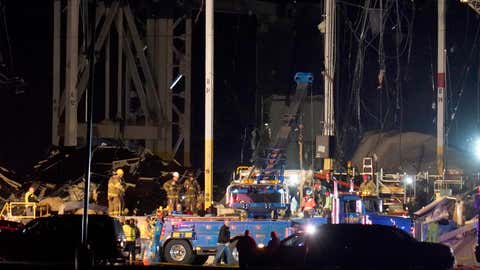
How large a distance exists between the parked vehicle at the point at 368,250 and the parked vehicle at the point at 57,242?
6.03 meters

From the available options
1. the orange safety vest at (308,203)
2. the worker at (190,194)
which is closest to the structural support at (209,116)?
the worker at (190,194)

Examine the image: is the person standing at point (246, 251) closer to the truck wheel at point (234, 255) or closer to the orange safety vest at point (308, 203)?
the truck wheel at point (234, 255)

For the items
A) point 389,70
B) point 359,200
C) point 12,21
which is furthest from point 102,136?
point 359,200

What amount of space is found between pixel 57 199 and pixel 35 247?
1247 centimetres

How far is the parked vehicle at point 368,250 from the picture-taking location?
17.1 metres

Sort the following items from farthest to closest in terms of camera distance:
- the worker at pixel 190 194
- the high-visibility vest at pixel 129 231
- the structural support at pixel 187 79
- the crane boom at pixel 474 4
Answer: the structural support at pixel 187 79 → the crane boom at pixel 474 4 → the worker at pixel 190 194 → the high-visibility vest at pixel 129 231

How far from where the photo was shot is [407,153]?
4303 centimetres

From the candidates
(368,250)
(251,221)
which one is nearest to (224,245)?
(251,221)

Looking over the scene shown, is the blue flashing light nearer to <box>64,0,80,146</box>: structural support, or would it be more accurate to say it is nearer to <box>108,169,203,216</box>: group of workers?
<box>108,169,203,216</box>: group of workers

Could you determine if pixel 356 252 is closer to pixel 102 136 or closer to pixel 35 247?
pixel 35 247

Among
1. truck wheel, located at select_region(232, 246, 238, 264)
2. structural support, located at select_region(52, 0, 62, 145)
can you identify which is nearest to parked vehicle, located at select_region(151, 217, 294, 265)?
truck wheel, located at select_region(232, 246, 238, 264)

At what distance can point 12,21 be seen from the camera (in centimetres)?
4809

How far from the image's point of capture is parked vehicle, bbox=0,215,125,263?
2145 centimetres

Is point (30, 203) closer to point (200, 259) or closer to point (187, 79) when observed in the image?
point (200, 259)
